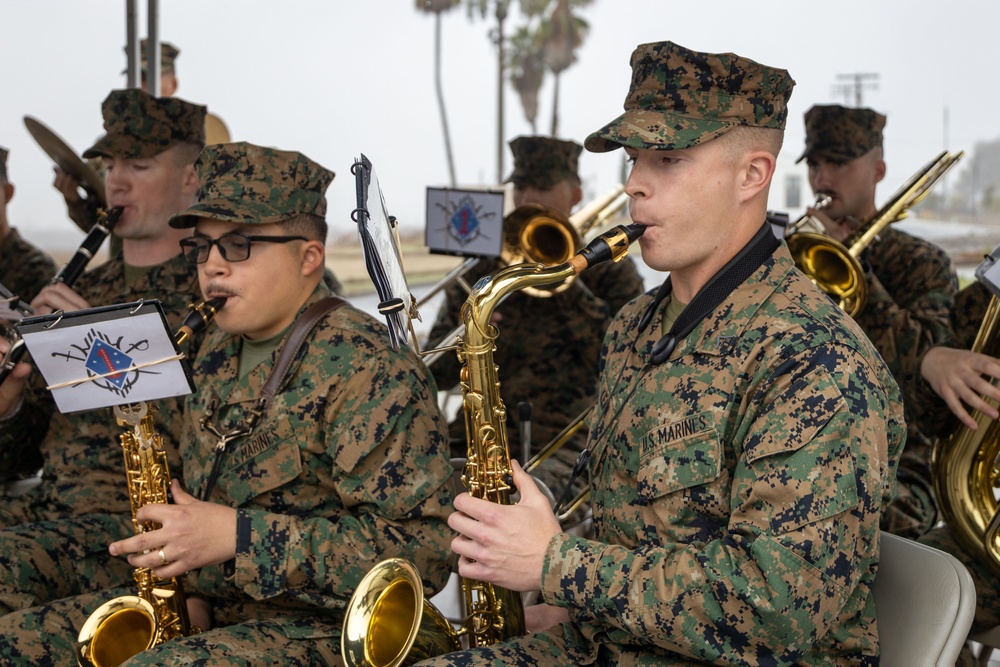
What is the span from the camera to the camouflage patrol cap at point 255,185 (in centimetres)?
271

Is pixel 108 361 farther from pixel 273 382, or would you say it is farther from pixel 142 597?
pixel 142 597

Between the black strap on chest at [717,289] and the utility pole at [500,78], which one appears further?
the utility pole at [500,78]

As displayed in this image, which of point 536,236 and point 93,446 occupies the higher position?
point 536,236

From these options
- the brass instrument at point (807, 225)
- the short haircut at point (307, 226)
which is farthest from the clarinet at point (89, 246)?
the brass instrument at point (807, 225)

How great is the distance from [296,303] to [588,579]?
1.33 metres

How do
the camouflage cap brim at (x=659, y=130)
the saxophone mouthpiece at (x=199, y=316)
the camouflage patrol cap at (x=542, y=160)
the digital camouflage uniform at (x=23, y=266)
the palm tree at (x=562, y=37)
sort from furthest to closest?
the palm tree at (x=562, y=37) → the camouflage patrol cap at (x=542, y=160) → the digital camouflage uniform at (x=23, y=266) → the saxophone mouthpiece at (x=199, y=316) → the camouflage cap brim at (x=659, y=130)

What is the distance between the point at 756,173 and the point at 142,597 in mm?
1926

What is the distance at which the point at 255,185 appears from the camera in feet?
9.14

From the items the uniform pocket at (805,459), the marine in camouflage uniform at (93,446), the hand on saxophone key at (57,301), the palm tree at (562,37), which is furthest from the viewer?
the palm tree at (562,37)

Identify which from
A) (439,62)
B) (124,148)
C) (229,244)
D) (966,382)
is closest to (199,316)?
(229,244)

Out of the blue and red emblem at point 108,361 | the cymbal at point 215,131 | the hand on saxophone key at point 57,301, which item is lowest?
the blue and red emblem at point 108,361

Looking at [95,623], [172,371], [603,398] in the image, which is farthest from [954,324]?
[95,623]

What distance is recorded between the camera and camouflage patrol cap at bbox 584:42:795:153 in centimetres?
202

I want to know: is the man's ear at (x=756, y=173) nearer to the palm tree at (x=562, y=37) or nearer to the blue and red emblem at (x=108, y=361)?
the blue and red emblem at (x=108, y=361)
